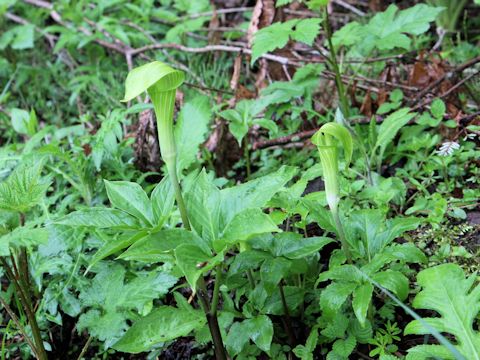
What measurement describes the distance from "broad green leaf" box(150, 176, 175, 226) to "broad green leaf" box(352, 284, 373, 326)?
0.58 meters

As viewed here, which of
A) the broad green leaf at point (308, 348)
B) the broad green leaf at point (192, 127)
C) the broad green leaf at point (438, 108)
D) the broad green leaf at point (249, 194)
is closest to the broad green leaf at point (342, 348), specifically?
the broad green leaf at point (308, 348)

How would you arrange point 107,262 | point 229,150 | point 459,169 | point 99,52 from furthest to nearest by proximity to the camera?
point 99,52 < point 229,150 < point 459,169 < point 107,262

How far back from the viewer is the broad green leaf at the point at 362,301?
1.36 meters

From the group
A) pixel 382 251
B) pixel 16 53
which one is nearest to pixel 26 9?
pixel 16 53

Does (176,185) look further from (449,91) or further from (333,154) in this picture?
(449,91)

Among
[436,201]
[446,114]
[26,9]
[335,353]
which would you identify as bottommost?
[335,353]

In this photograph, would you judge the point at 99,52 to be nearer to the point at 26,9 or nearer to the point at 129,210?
the point at 26,9

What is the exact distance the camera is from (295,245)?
158 centimetres

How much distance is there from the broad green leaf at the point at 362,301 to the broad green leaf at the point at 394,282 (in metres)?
0.04

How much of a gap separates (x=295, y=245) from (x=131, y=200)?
0.51 meters

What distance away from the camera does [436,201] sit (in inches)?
80.5

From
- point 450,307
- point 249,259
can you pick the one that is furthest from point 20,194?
point 450,307

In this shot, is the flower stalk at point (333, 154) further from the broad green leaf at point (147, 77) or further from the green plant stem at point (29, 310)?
the green plant stem at point (29, 310)

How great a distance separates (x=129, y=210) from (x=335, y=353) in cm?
76
